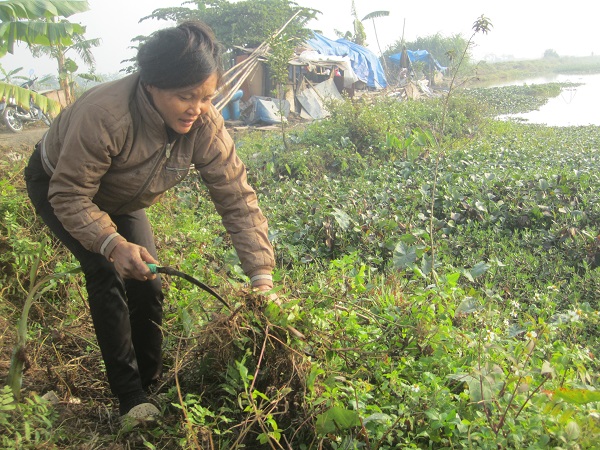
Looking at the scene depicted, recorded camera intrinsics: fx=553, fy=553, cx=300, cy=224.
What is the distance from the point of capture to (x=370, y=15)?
2480cm

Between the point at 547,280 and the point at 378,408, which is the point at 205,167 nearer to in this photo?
the point at 378,408

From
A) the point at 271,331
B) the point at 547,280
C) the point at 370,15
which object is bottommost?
the point at 547,280

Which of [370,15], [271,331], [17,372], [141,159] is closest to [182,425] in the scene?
[271,331]

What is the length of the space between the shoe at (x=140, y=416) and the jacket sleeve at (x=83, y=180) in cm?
61

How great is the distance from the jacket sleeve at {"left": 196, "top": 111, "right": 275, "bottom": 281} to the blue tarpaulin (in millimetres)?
17867

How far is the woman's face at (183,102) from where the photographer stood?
6.33 ft

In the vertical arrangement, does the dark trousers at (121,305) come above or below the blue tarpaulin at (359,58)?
below

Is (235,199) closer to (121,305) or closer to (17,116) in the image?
(121,305)

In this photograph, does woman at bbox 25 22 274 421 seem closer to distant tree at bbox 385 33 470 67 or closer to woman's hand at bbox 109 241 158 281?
woman's hand at bbox 109 241 158 281

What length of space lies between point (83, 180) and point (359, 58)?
806 inches

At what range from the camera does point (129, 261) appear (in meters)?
1.87

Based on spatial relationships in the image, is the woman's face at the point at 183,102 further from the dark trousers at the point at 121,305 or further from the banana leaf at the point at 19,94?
the banana leaf at the point at 19,94

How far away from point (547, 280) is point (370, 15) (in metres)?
23.2

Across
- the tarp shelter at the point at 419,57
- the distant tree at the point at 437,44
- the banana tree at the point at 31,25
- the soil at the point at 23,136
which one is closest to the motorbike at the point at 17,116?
the soil at the point at 23,136
